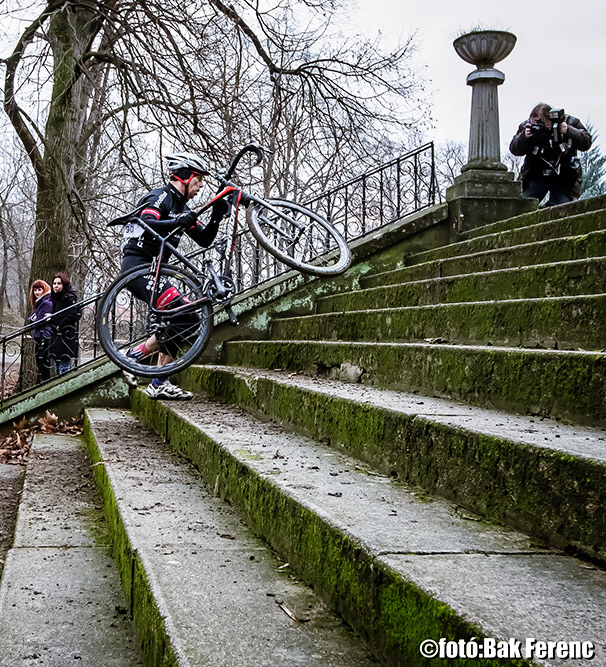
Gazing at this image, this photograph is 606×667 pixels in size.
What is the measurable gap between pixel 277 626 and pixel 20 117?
9411 mm

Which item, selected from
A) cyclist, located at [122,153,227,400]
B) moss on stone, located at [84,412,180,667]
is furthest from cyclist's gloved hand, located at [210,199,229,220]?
moss on stone, located at [84,412,180,667]

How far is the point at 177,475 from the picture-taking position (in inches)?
148

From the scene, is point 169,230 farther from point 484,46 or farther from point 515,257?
point 484,46

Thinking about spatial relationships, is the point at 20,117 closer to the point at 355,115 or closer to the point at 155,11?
the point at 155,11

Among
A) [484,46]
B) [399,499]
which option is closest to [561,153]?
[484,46]

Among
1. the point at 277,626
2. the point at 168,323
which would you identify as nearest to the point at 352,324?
the point at 168,323

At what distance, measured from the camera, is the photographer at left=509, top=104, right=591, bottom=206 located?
7805 mm

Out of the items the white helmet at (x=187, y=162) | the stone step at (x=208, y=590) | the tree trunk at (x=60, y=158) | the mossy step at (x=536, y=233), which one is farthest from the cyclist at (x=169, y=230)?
the tree trunk at (x=60, y=158)

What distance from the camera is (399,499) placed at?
7.86 ft

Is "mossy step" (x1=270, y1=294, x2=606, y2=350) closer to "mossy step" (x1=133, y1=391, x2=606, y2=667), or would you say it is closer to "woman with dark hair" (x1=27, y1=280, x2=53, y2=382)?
"mossy step" (x1=133, y1=391, x2=606, y2=667)

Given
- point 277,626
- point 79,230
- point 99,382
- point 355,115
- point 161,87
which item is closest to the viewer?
point 277,626

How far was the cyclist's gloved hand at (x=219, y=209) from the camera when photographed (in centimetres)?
530

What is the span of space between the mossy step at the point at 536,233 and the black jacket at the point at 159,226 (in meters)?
2.29

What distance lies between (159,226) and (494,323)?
2746 mm
